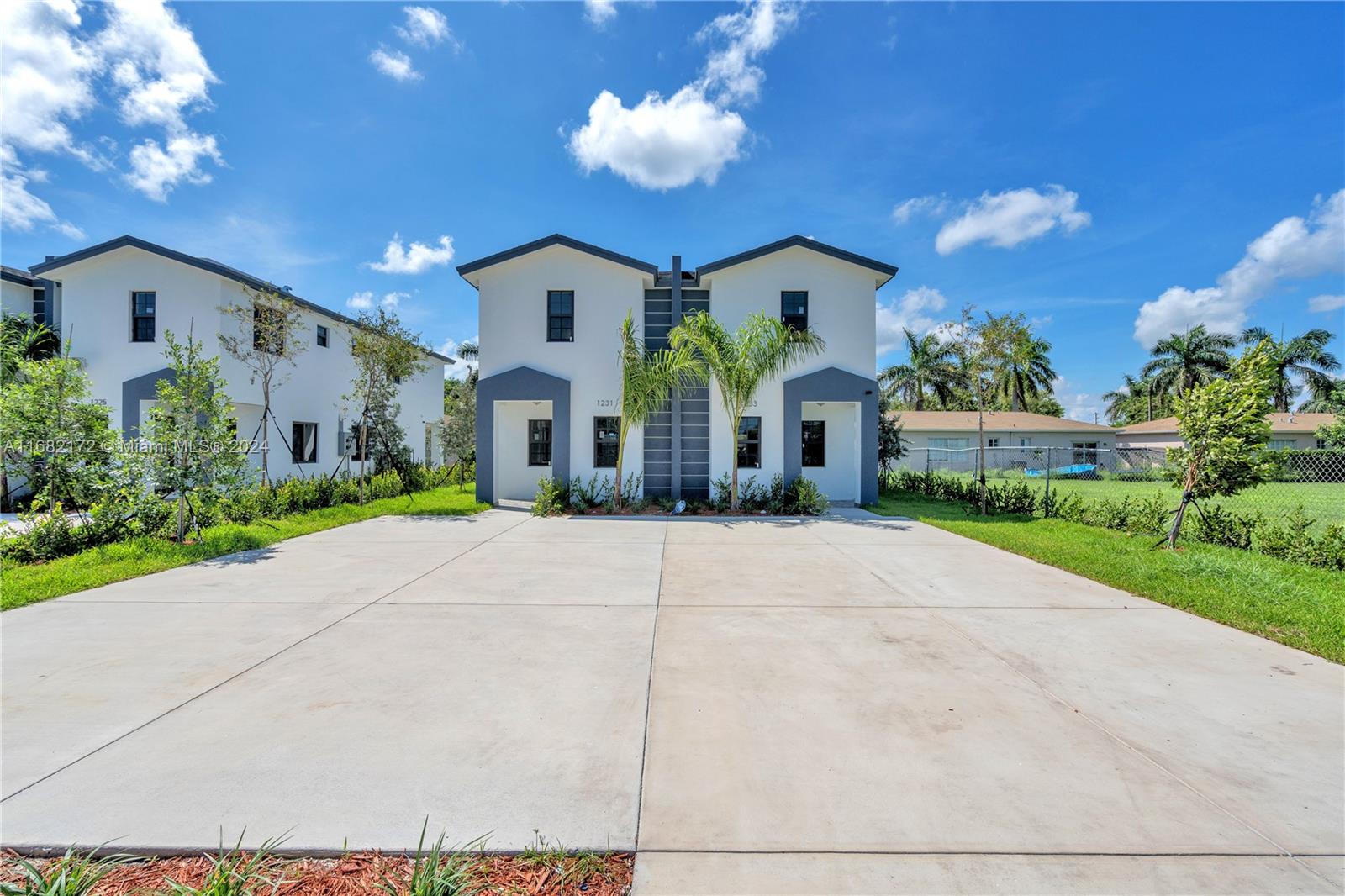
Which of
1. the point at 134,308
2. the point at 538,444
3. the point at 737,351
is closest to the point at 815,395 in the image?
the point at 737,351

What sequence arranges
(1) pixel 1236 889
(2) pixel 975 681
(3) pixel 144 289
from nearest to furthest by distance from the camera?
1. (1) pixel 1236 889
2. (2) pixel 975 681
3. (3) pixel 144 289

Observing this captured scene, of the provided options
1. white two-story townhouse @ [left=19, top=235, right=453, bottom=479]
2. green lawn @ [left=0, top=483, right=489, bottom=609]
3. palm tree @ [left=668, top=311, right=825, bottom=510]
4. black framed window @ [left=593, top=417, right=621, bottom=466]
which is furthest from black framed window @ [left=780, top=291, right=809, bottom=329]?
white two-story townhouse @ [left=19, top=235, right=453, bottom=479]

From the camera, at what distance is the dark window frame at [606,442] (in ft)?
51.4

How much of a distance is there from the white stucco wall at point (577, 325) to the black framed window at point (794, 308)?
13.2 feet

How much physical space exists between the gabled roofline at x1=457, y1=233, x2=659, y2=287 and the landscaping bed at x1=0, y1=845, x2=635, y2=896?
→ 14468 mm

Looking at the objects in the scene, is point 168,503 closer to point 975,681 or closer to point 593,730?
point 593,730

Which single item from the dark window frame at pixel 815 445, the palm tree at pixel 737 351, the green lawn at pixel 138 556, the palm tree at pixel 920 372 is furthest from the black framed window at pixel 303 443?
the palm tree at pixel 920 372

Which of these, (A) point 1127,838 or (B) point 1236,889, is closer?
(B) point 1236,889

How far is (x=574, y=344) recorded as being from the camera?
1561 cm

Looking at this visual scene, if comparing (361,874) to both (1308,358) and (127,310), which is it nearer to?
(127,310)

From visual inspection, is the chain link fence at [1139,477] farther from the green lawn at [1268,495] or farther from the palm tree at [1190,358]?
the palm tree at [1190,358]

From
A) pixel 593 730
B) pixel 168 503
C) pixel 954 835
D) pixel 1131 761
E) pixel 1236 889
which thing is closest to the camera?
pixel 1236 889

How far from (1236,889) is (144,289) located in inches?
849

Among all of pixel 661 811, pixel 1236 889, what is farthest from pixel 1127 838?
pixel 661 811
